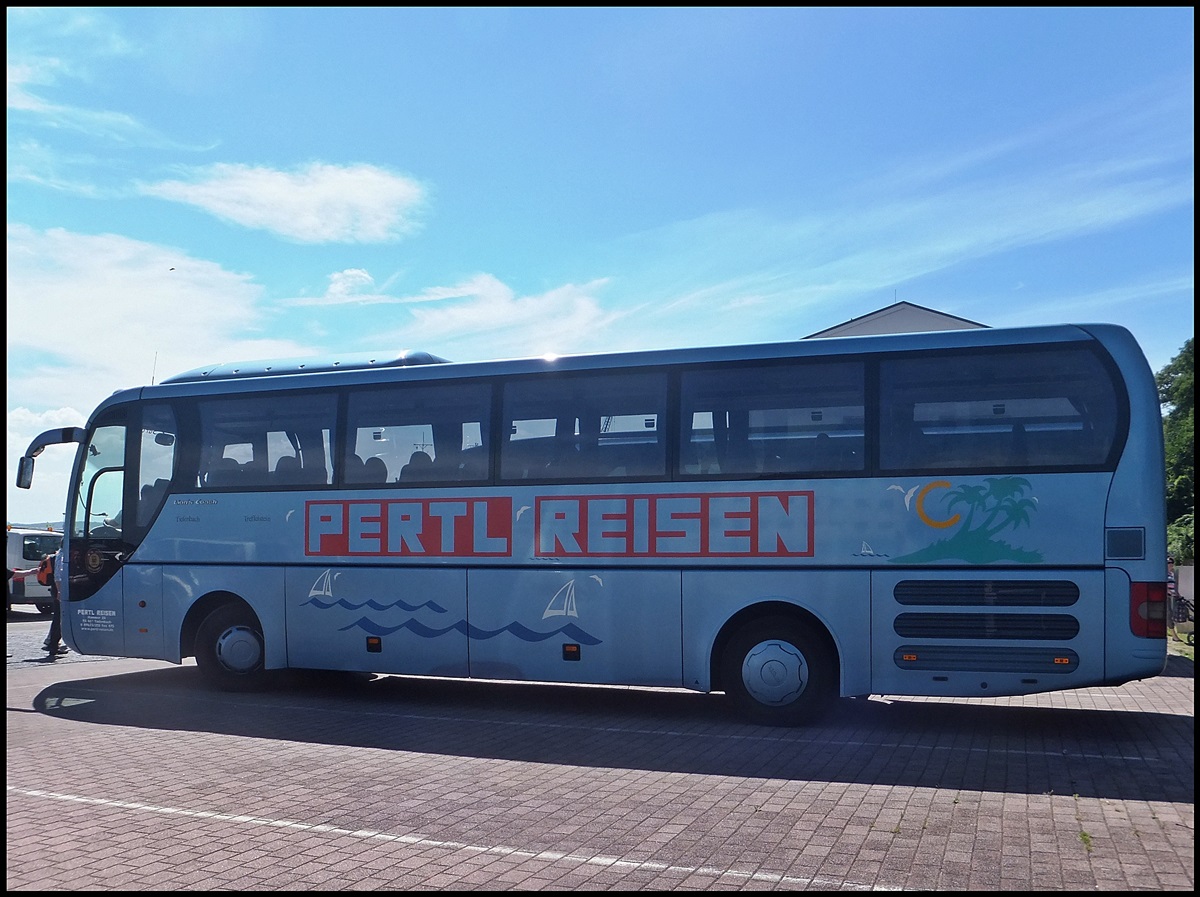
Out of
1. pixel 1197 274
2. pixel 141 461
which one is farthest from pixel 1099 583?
pixel 141 461

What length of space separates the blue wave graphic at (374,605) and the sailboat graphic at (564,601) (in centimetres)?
129

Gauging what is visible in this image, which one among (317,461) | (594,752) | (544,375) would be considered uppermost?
(544,375)

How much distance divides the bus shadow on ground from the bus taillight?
3.13ft

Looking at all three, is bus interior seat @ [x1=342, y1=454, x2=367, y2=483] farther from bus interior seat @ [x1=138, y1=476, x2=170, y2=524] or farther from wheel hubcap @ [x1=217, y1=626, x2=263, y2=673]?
bus interior seat @ [x1=138, y1=476, x2=170, y2=524]

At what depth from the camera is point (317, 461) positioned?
12250 mm

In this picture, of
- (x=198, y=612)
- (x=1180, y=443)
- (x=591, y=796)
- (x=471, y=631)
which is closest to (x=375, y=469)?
(x=471, y=631)

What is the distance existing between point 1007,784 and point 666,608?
3.81 meters

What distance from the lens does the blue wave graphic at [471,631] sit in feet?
36.2

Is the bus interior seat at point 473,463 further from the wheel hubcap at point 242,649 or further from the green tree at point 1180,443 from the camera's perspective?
the green tree at point 1180,443

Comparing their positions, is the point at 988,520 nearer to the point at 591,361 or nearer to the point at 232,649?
the point at 591,361

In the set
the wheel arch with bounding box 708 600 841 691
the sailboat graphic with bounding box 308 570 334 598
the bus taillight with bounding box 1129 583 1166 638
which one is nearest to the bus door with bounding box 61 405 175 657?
the sailboat graphic with bounding box 308 570 334 598

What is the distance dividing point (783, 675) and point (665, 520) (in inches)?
71.7

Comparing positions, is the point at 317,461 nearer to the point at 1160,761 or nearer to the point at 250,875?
the point at 250,875

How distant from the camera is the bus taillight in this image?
919cm
